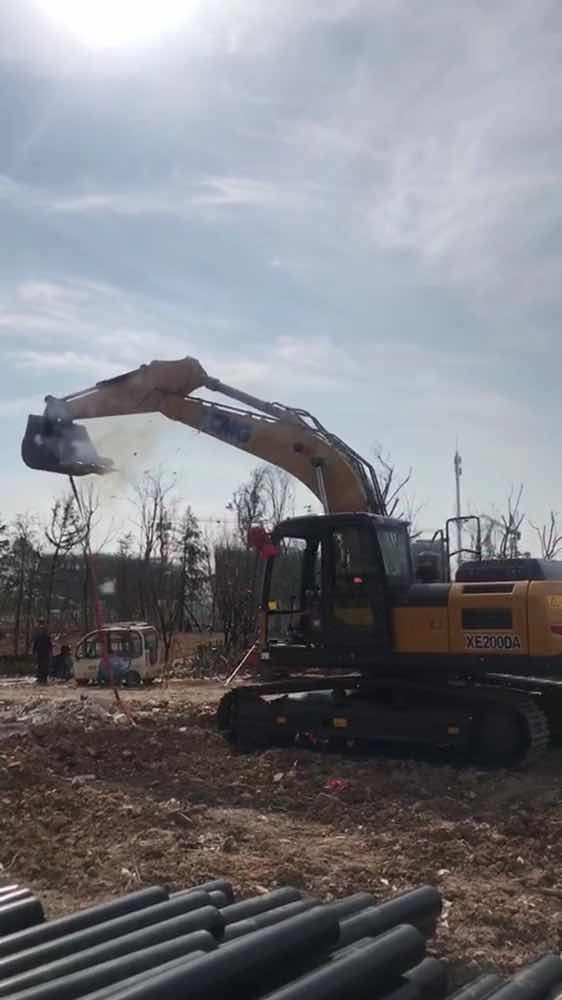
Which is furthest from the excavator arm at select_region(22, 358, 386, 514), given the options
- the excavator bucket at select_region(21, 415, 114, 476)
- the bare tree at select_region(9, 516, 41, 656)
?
the bare tree at select_region(9, 516, 41, 656)

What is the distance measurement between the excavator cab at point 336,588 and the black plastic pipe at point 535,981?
635 centimetres

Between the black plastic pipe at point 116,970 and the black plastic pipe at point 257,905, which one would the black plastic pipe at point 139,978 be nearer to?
the black plastic pipe at point 116,970

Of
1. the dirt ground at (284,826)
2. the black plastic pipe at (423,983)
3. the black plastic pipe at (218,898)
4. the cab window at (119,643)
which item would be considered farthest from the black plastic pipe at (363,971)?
the cab window at (119,643)

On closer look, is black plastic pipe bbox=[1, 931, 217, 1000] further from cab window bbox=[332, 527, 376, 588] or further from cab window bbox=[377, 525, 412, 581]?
cab window bbox=[377, 525, 412, 581]

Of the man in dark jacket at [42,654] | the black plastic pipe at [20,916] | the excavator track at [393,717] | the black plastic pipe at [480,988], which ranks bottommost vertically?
the black plastic pipe at [480,988]

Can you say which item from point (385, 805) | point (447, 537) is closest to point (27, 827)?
point (385, 805)

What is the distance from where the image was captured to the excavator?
10.9 m

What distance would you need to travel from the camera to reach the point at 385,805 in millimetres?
9219

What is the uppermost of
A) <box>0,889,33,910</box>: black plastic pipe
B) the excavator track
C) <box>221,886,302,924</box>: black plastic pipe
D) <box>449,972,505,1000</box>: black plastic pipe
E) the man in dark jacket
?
the man in dark jacket

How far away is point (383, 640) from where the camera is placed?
37.3ft

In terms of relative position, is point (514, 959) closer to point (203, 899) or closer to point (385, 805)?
point (203, 899)

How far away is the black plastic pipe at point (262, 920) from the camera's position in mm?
5012

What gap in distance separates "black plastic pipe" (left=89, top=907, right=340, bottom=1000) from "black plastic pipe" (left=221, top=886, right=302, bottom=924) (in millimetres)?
593

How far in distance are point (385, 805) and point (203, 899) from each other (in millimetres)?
3939
